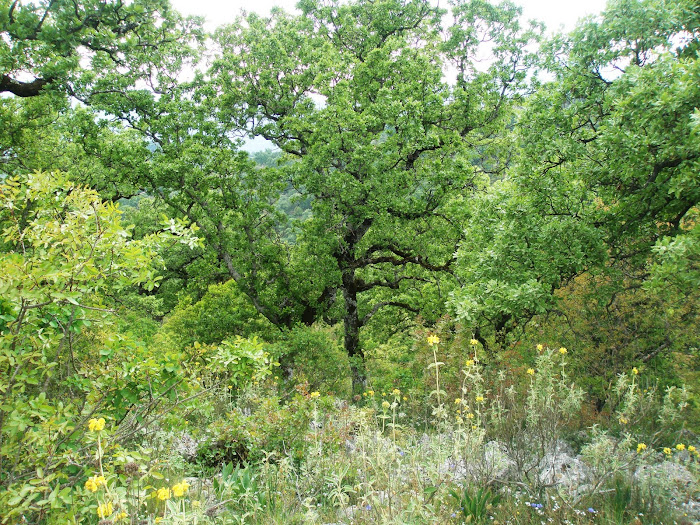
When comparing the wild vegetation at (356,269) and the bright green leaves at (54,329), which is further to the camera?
the wild vegetation at (356,269)

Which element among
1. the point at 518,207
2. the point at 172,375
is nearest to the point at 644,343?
the point at 518,207

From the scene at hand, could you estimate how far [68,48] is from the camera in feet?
28.5

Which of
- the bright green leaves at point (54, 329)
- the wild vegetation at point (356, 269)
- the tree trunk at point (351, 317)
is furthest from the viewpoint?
the tree trunk at point (351, 317)

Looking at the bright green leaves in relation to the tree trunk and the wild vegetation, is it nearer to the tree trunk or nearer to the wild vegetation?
the wild vegetation

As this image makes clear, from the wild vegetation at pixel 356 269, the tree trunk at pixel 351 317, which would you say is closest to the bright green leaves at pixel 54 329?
the wild vegetation at pixel 356 269

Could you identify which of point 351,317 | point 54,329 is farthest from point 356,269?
point 54,329

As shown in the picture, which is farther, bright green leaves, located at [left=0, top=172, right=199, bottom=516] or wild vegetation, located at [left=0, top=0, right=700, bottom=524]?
wild vegetation, located at [left=0, top=0, right=700, bottom=524]

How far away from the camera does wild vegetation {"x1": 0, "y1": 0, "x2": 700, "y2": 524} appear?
3150 mm

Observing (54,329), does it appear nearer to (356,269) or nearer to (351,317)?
(351,317)

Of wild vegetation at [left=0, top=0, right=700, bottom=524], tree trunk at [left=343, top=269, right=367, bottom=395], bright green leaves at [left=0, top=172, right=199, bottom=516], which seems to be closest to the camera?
bright green leaves at [left=0, top=172, right=199, bottom=516]

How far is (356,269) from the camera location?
548 inches

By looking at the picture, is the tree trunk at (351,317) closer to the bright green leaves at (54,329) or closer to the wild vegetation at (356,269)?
the wild vegetation at (356,269)

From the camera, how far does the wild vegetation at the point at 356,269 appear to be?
3150 mm

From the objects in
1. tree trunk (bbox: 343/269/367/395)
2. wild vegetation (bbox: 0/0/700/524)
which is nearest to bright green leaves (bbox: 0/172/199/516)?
wild vegetation (bbox: 0/0/700/524)
